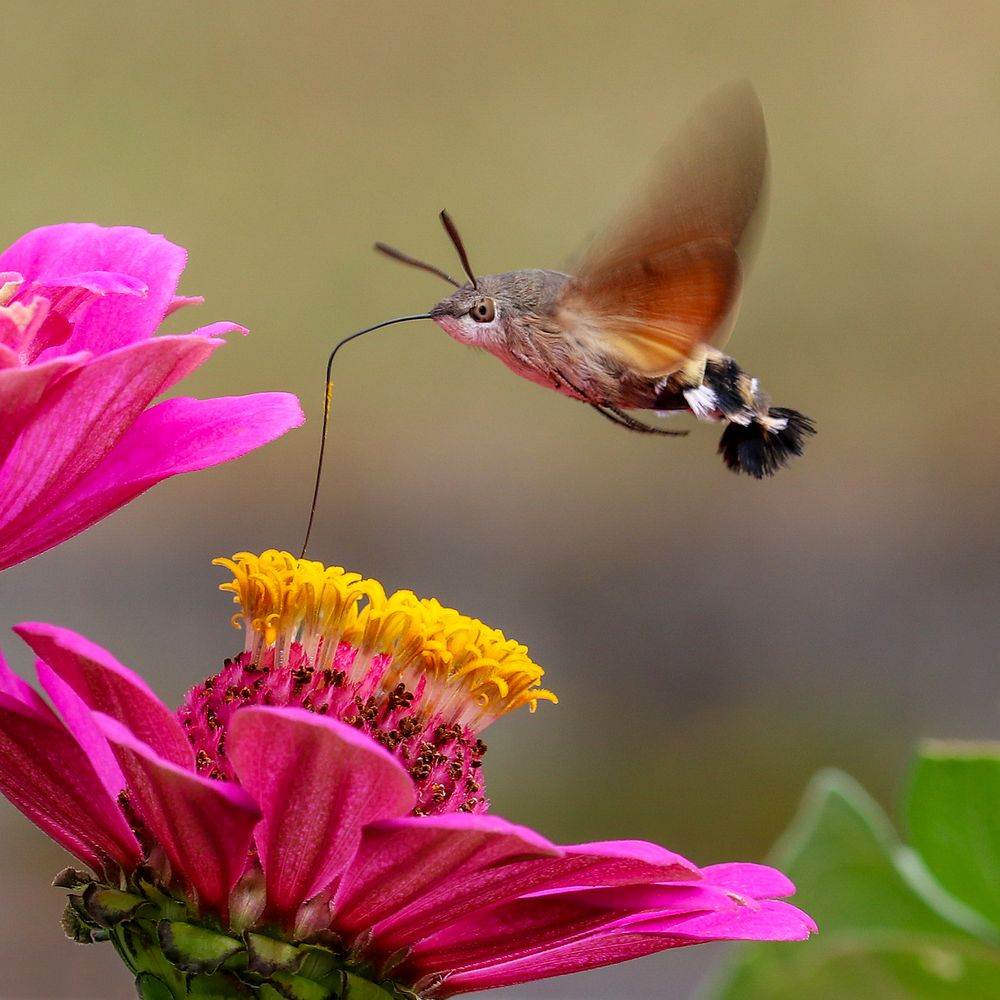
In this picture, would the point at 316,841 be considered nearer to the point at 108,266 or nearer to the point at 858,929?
the point at 108,266

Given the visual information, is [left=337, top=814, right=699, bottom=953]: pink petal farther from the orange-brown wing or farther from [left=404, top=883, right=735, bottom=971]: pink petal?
the orange-brown wing

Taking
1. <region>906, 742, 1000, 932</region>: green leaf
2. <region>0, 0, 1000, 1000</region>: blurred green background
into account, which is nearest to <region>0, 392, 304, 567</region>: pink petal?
<region>906, 742, 1000, 932</region>: green leaf

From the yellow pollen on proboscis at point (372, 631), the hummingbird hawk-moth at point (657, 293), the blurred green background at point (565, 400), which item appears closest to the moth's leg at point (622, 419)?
the hummingbird hawk-moth at point (657, 293)

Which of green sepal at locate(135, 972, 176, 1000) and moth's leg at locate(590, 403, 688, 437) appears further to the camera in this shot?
moth's leg at locate(590, 403, 688, 437)

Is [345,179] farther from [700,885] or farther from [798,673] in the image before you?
[700,885]

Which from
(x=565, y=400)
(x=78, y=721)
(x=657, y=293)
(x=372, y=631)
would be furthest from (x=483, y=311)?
(x=565, y=400)

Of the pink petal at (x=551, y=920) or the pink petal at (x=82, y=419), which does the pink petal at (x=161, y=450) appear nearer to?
the pink petal at (x=82, y=419)

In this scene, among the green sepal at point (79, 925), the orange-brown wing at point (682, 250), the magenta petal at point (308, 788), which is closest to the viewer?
the magenta petal at point (308, 788)
